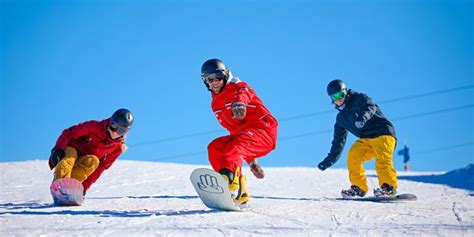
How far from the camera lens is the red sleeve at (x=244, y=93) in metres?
4.76

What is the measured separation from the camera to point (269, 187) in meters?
8.24

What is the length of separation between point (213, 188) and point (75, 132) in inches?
79.9

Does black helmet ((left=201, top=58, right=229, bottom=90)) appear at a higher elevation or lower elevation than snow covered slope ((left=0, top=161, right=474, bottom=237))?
higher

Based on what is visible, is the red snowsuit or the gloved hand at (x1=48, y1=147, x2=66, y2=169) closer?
the red snowsuit

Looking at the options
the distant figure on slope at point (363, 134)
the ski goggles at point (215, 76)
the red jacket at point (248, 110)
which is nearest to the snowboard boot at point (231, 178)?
the red jacket at point (248, 110)

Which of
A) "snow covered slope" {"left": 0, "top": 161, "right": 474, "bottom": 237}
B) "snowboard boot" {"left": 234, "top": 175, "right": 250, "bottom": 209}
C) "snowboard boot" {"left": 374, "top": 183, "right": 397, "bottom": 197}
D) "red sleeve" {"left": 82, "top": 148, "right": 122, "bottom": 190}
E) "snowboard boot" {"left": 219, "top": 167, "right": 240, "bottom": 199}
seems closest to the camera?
"snow covered slope" {"left": 0, "top": 161, "right": 474, "bottom": 237}

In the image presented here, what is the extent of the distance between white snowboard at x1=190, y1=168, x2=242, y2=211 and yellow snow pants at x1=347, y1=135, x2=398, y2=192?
2446 mm

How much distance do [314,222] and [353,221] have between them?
0.31m

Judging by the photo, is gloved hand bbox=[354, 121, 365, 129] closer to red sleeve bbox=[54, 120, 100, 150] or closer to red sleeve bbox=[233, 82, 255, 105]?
red sleeve bbox=[233, 82, 255, 105]

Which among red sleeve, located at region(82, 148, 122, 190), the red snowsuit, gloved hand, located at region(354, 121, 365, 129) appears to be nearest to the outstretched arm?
gloved hand, located at region(354, 121, 365, 129)

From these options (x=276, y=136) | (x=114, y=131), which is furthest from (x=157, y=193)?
(x=276, y=136)

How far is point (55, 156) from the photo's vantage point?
5477 mm

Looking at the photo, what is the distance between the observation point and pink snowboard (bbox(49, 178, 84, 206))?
201 inches

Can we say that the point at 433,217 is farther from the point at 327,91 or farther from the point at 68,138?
the point at 68,138
